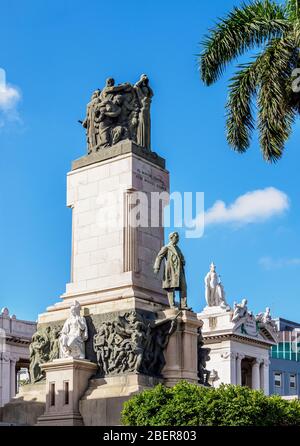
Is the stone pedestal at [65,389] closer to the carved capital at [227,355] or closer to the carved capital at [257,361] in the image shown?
the carved capital at [227,355]

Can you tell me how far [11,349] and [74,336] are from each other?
44352mm

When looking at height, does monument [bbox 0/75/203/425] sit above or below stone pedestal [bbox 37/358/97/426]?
above

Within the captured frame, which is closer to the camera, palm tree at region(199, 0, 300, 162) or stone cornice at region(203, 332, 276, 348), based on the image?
palm tree at region(199, 0, 300, 162)

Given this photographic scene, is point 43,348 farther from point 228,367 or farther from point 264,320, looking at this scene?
point 264,320

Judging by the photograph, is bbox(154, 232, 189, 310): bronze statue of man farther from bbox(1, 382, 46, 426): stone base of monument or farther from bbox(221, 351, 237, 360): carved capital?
bbox(221, 351, 237, 360): carved capital

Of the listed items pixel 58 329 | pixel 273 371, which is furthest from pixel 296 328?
pixel 58 329

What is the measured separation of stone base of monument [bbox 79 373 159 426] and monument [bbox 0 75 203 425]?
33 mm

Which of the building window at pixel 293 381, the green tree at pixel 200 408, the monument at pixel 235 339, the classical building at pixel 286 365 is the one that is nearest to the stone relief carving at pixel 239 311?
the monument at pixel 235 339

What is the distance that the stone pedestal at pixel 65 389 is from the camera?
104ft

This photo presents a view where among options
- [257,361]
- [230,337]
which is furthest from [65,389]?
[257,361]

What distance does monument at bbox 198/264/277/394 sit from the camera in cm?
8000

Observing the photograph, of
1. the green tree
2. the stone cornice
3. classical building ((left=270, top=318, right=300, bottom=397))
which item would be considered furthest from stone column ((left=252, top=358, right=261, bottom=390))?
the green tree

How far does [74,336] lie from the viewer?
32.6 m
